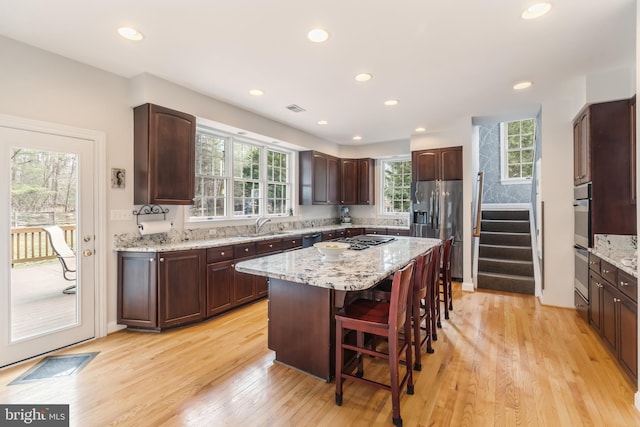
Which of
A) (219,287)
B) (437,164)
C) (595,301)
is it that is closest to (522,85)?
(437,164)

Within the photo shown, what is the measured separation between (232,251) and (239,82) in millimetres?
1980

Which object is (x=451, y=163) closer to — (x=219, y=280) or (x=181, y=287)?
(x=219, y=280)

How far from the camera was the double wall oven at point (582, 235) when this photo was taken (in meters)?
3.14

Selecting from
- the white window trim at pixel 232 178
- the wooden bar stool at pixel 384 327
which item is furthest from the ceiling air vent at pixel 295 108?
the wooden bar stool at pixel 384 327

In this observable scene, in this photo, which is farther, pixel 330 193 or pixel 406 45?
pixel 330 193

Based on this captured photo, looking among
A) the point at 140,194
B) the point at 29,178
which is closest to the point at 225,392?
the point at 140,194

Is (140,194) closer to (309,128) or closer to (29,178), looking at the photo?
(29,178)

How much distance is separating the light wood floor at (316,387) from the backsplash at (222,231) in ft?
3.19

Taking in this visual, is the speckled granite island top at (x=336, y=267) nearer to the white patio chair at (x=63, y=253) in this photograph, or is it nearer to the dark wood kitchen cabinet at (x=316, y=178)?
the white patio chair at (x=63, y=253)

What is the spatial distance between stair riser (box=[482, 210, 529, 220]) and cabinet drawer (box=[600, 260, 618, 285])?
349cm

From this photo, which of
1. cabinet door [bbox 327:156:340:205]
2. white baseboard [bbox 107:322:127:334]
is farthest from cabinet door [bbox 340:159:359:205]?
white baseboard [bbox 107:322:127:334]

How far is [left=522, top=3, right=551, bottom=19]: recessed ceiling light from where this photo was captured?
2.08 metres

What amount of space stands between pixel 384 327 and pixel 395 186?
5.30 m

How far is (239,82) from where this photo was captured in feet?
11.1
